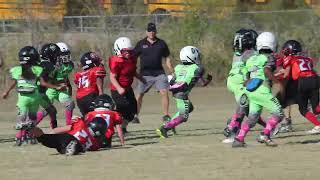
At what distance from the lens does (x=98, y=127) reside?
523 inches

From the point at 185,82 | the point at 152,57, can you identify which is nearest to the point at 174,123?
the point at 185,82

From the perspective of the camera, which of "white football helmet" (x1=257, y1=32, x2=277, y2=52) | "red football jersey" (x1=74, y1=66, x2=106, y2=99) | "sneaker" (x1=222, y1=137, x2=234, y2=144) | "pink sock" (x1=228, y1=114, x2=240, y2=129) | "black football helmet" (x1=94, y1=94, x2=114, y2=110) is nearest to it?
"white football helmet" (x1=257, y1=32, x2=277, y2=52)

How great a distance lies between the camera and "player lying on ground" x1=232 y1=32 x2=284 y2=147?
13.3 metres

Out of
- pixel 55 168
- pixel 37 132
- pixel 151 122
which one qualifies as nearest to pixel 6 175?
pixel 55 168

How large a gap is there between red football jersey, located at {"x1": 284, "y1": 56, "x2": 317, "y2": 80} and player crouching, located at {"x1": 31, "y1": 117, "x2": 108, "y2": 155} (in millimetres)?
3978

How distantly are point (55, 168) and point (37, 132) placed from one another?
1.63 m

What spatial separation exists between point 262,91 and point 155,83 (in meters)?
6.41

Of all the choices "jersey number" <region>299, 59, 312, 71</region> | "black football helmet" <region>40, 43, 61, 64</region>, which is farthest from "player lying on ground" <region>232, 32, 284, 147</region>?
"black football helmet" <region>40, 43, 61, 64</region>

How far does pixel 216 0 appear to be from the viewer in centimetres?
3469

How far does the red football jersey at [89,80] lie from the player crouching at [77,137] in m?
2.27

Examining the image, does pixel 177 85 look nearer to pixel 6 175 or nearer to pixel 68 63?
pixel 68 63

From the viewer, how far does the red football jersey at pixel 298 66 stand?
15.7 metres

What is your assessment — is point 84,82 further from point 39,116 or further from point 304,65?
point 304,65

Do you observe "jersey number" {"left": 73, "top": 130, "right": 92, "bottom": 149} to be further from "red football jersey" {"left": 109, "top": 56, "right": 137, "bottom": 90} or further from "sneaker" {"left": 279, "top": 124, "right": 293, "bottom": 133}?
"sneaker" {"left": 279, "top": 124, "right": 293, "bottom": 133}
